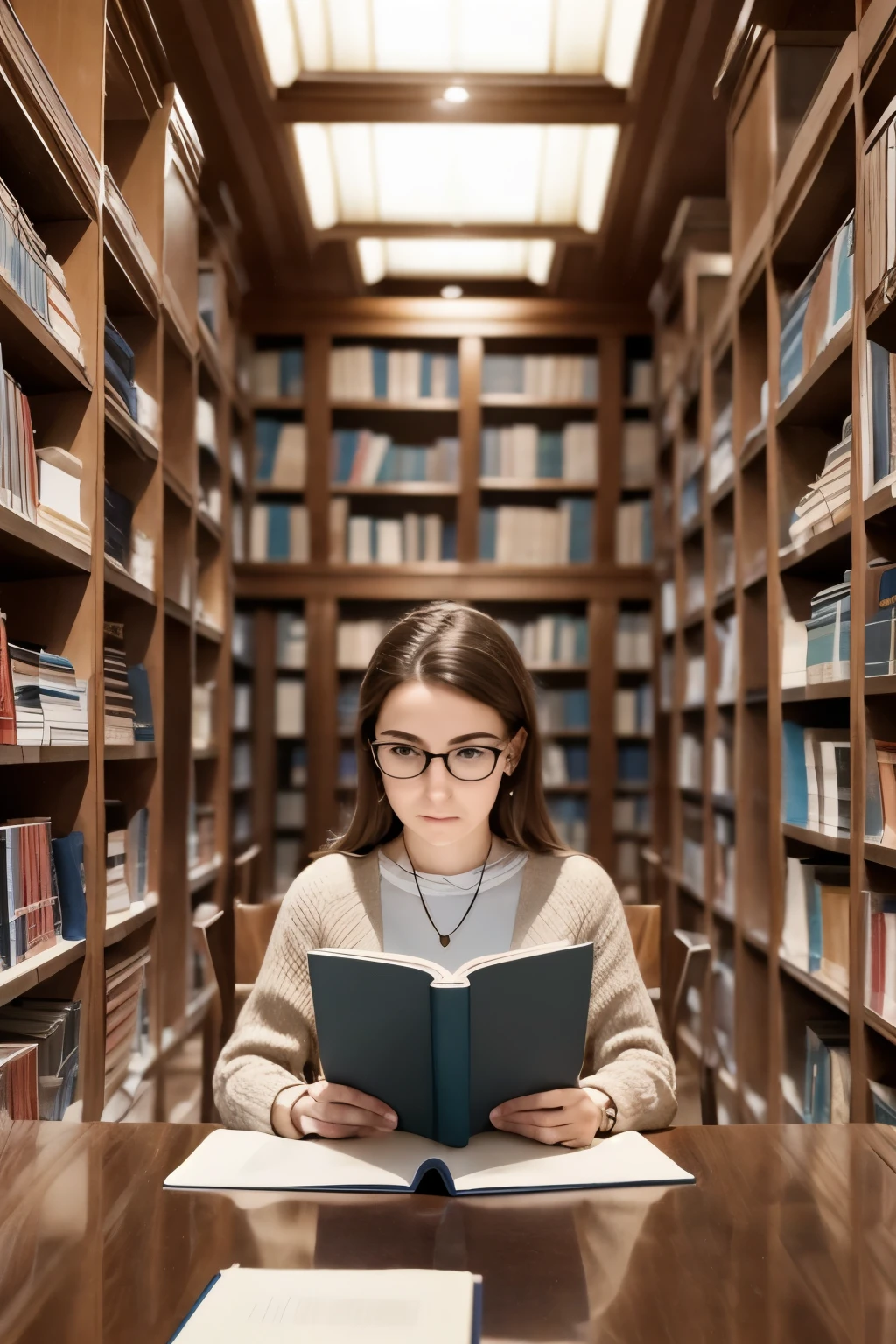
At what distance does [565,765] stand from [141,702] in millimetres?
2581

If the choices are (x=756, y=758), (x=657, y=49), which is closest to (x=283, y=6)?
(x=657, y=49)

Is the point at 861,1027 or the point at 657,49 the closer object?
the point at 861,1027

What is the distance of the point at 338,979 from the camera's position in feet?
3.53

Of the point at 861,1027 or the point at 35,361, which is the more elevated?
the point at 35,361

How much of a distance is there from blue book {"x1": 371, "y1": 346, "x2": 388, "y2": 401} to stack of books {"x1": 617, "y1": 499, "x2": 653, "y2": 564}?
122cm

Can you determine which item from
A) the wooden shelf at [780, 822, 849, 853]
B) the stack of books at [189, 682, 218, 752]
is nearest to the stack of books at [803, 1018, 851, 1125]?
the wooden shelf at [780, 822, 849, 853]

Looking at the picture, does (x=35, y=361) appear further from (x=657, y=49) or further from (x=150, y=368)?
(x=657, y=49)

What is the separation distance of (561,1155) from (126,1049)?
1.96 metres

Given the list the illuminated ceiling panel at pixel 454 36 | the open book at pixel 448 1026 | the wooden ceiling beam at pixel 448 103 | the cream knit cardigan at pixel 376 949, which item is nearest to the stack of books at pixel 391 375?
the wooden ceiling beam at pixel 448 103

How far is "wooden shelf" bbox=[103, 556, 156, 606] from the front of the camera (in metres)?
2.43

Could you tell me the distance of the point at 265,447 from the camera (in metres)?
4.99

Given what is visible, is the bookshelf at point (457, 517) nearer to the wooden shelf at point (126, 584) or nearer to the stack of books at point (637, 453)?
the stack of books at point (637, 453)

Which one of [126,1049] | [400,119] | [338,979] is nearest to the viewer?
[338,979]

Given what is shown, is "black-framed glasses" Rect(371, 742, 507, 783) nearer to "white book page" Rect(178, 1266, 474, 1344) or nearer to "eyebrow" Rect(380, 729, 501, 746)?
"eyebrow" Rect(380, 729, 501, 746)
